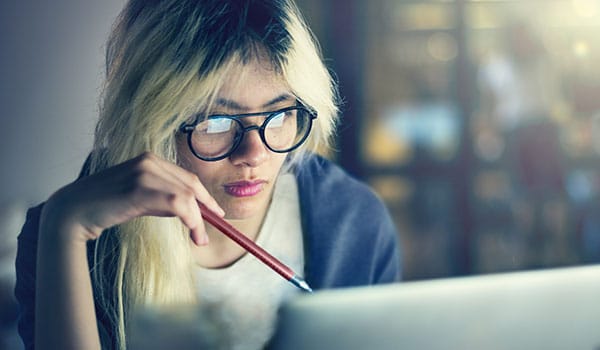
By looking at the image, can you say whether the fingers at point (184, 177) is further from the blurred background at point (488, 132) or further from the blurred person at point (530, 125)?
the blurred person at point (530, 125)

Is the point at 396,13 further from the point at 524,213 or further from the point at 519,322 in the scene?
the point at 519,322

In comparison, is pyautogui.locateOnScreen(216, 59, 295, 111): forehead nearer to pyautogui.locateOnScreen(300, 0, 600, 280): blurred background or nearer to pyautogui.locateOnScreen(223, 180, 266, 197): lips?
pyautogui.locateOnScreen(223, 180, 266, 197): lips

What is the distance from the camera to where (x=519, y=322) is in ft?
1.83

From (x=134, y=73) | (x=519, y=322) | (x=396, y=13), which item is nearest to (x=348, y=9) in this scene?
(x=396, y=13)

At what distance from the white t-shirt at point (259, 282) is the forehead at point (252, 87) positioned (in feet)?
0.67

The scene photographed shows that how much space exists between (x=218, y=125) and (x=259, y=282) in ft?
0.99

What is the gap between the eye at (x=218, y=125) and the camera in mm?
900

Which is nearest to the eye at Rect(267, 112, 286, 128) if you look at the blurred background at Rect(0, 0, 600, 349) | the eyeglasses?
the eyeglasses

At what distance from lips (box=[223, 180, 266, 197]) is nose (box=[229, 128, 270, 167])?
0.15 ft

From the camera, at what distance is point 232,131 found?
→ 35.8 inches

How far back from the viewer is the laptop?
506 mm

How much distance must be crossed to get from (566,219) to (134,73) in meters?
1.91

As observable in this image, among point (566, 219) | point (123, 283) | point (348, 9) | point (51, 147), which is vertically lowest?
point (566, 219)

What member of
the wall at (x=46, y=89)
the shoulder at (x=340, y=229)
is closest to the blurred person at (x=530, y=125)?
the shoulder at (x=340, y=229)
